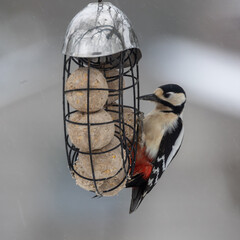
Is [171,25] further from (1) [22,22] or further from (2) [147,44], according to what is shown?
(1) [22,22]

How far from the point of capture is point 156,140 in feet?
6.35

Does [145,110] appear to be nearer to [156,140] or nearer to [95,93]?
[156,140]

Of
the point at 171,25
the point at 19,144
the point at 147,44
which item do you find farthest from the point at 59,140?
the point at 171,25

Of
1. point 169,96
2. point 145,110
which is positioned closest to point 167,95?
point 169,96

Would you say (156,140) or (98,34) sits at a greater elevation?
(98,34)

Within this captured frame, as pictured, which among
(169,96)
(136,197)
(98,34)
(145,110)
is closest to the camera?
(98,34)

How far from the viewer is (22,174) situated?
340 cm

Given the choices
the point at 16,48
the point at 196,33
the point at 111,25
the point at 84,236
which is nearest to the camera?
the point at 111,25

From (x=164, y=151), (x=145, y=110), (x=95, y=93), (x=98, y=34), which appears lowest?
(x=145, y=110)

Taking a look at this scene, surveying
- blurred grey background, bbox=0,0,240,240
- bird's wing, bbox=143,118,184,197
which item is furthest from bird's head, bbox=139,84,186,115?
blurred grey background, bbox=0,0,240,240

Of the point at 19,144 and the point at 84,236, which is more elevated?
the point at 19,144

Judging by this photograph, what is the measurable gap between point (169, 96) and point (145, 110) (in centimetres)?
123

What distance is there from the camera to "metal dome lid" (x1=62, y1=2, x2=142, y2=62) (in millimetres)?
1356

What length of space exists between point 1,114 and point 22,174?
53cm
